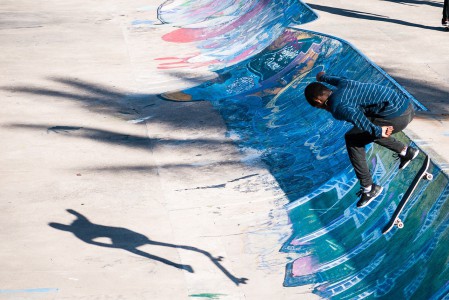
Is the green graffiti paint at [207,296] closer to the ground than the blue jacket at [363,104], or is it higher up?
closer to the ground

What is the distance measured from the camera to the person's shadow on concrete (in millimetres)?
8930

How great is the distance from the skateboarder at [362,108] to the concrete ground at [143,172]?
4.02 feet

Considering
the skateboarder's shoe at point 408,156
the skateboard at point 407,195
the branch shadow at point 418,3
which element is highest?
the skateboarder's shoe at point 408,156

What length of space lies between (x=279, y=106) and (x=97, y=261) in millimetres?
5482

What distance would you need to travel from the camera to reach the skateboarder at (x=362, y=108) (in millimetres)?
6930

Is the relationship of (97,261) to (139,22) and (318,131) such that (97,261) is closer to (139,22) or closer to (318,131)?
(318,131)

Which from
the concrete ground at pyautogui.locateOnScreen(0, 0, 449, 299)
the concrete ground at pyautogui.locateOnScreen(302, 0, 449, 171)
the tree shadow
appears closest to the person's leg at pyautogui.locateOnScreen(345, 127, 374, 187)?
the concrete ground at pyautogui.locateOnScreen(302, 0, 449, 171)

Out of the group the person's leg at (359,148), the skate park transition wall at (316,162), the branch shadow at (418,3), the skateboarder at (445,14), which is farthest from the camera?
the branch shadow at (418,3)

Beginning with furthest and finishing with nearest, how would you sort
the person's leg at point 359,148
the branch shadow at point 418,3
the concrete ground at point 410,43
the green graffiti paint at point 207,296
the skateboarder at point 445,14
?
the branch shadow at point 418,3 → the skateboarder at point 445,14 → the concrete ground at point 410,43 → the green graffiti paint at point 207,296 → the person's leg at point 359,148

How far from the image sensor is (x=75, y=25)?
20.8 meters

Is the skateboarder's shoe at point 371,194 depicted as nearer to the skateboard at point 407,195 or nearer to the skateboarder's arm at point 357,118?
the skateboard at point 407,195

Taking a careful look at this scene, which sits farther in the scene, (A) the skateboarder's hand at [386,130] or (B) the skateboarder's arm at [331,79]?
(B) the skateboarder's arm at [331,79]

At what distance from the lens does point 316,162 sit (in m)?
10.8

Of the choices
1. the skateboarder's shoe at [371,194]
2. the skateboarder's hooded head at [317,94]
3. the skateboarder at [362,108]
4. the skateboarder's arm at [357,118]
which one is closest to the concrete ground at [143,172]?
the skateboarder's shoe at [371,194]
